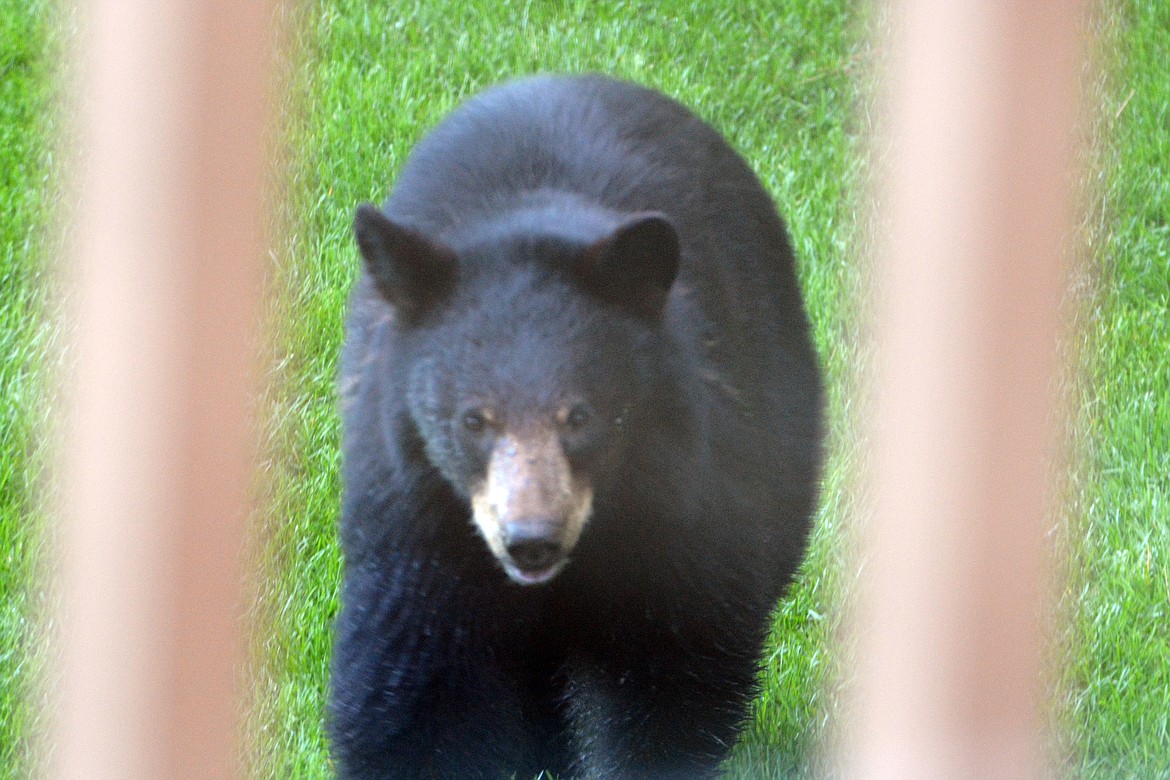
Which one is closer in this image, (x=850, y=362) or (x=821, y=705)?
(x=821, y=705)

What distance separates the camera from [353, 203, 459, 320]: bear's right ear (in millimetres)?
3008

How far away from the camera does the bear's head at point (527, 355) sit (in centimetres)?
278

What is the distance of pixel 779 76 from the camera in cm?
722

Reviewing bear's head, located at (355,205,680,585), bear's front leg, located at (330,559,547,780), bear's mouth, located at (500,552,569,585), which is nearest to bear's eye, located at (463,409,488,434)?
bear's head, located at (355,205,680,585)

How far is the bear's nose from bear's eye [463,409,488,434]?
0.85 feet

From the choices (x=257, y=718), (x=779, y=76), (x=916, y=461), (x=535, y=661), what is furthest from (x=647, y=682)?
(x=779, y=76)

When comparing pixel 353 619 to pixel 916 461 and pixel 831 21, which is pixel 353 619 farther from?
pixel 831 21

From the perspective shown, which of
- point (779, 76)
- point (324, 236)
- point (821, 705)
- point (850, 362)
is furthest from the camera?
point (779, 76)

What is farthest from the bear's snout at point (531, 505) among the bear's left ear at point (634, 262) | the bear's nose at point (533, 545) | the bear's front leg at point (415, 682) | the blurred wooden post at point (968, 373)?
the blurred wooden post at point (968, 373)

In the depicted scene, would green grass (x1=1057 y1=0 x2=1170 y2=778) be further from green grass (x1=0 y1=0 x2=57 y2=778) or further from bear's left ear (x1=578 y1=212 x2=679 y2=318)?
green grass (x1=0 y1=0 x2=57 y2=778)

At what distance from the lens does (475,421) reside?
2.88 m

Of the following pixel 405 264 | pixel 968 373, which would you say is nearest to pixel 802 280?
pixel 405 264

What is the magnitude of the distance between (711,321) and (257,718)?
4.67 feet

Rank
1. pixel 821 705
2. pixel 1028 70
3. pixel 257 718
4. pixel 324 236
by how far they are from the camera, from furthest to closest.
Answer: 1. pixel 324 236
2. pixel 821 705
3. pixel 257 718
4. pixel 1028 70
